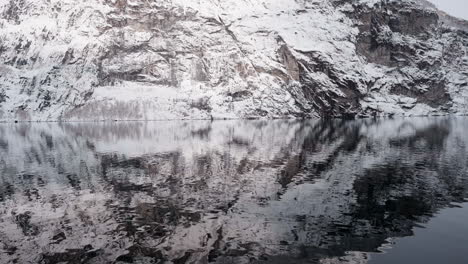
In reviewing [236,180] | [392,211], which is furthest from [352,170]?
[392,211]

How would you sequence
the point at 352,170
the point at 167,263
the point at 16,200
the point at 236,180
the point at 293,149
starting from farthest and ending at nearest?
the point at 293,149 → the point at 352,170 → the point at 236,180 → the point at 16,200 → the point at 167,263

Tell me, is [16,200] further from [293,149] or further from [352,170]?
[293,149]

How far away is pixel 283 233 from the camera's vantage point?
101ft

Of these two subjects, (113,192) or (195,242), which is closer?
(195,242)

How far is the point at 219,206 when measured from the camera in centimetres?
3834

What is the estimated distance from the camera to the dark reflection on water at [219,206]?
27688 millimetres

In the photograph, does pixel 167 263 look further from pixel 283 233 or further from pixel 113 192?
pixel 113 192

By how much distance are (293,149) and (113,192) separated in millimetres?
46317

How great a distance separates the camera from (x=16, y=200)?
42.2 metres

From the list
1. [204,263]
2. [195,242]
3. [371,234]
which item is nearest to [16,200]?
[195,242]

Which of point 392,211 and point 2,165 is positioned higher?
point 392,211

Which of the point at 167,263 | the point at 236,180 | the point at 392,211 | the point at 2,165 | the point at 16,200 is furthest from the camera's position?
the point at 2,165

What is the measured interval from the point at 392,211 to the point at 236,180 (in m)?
19.7

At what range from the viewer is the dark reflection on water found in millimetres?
27688
